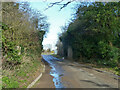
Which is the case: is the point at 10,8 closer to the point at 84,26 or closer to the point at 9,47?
the point at 9,47

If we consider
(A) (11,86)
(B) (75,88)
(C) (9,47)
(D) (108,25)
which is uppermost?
(D) (108,25)

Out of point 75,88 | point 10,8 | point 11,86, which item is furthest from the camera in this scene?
point 10,8

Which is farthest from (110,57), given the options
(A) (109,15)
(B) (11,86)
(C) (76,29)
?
(B) (11,86)

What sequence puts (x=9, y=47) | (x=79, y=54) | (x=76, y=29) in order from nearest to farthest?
(x=9, y=47)
(x=76, y=29)
(x=79, y=54)

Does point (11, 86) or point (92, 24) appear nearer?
point (11, 86)

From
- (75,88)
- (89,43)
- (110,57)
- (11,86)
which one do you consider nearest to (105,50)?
(110,57)

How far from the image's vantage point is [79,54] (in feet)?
102

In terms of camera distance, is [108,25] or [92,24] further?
[92,24]

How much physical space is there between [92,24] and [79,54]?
37.4 feet

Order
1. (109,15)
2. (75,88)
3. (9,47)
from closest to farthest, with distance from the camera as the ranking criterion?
(75,88)
(9,47)
(109,15)

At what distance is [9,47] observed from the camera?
9000mm

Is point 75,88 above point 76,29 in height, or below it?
below

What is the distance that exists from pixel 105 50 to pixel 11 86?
1710cm

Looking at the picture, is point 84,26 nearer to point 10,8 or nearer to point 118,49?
point 118,49
